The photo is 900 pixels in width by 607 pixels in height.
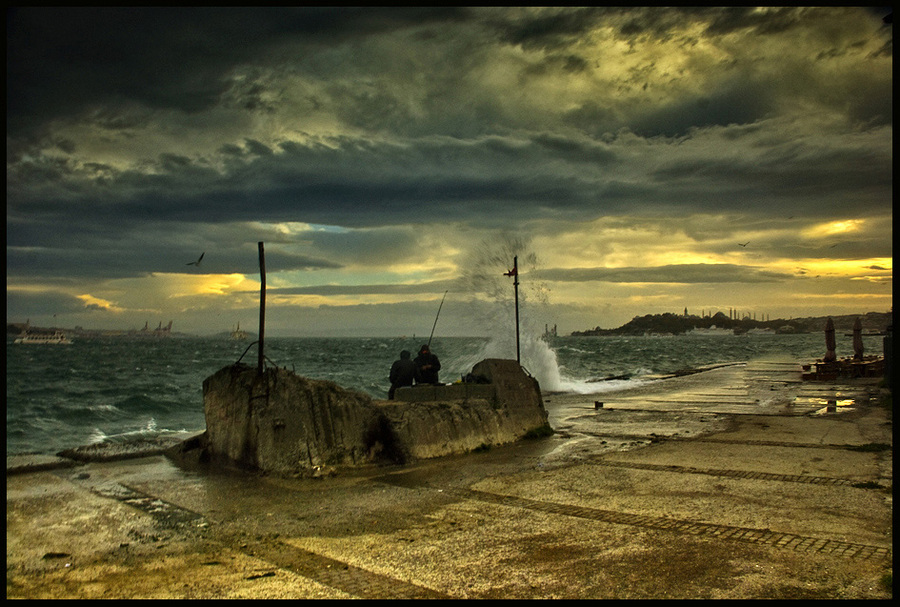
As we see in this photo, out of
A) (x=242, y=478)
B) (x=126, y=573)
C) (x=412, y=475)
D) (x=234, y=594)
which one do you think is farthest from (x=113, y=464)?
(x=234, y=594)

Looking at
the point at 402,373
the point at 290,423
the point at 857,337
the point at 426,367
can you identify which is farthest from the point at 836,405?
the point at 290,423

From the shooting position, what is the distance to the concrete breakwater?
9625mm

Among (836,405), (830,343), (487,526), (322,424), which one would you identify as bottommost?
(836,405)

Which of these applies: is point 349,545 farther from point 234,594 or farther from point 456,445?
point 456,445

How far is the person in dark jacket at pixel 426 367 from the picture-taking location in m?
12.9

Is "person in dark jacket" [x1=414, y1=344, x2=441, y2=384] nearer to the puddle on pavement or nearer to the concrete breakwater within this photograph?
the concrete breakwater

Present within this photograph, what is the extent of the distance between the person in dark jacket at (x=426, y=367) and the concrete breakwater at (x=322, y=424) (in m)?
0.83

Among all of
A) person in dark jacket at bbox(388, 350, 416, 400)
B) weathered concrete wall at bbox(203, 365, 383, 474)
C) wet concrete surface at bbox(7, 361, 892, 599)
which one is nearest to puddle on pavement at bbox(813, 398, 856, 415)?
wet concrete surface at bbox(7, 361, 892, 599)

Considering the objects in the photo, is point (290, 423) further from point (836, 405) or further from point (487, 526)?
point (836, 405)

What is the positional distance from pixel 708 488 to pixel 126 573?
6.45 metres

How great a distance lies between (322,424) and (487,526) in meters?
3.88

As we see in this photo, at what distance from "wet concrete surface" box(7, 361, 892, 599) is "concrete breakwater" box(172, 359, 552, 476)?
1.27 feet

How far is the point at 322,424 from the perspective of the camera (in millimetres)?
9828

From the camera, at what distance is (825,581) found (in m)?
4.96
